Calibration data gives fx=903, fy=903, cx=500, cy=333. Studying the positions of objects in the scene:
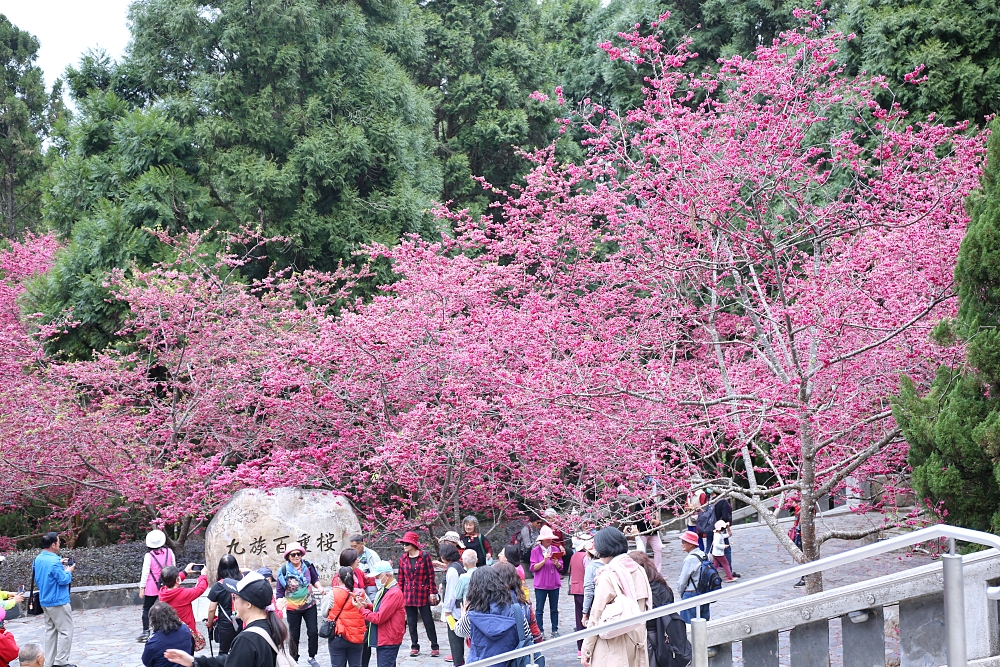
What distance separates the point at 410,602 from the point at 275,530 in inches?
119

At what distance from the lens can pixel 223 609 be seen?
312 inches

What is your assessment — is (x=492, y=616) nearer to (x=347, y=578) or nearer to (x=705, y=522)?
(x=347, y=578)

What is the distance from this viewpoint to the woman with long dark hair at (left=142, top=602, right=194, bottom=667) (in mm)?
6633

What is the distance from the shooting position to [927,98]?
1623cm

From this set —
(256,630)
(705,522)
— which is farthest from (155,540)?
(705,522)

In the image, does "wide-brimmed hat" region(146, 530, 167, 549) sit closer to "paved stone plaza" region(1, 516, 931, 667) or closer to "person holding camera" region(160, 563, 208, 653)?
"person holding camera" region(160, 563, 208, 653)

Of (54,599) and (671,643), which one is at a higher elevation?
(54,599)

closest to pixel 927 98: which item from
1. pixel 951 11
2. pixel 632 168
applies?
pixel 951 11

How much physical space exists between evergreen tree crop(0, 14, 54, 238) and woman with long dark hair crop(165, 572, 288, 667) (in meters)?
31.2

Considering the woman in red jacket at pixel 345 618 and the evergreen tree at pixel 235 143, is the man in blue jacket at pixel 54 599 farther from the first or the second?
the evergreen tree at pixel 235 143

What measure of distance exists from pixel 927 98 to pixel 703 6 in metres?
7.84

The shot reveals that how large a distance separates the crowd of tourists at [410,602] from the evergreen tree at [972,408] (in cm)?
213

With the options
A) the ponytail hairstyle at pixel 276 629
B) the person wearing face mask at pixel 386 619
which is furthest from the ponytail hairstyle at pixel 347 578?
the ponytail hairstyle at pixel 276 629

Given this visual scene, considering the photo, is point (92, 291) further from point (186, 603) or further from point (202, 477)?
point (186, 603)
